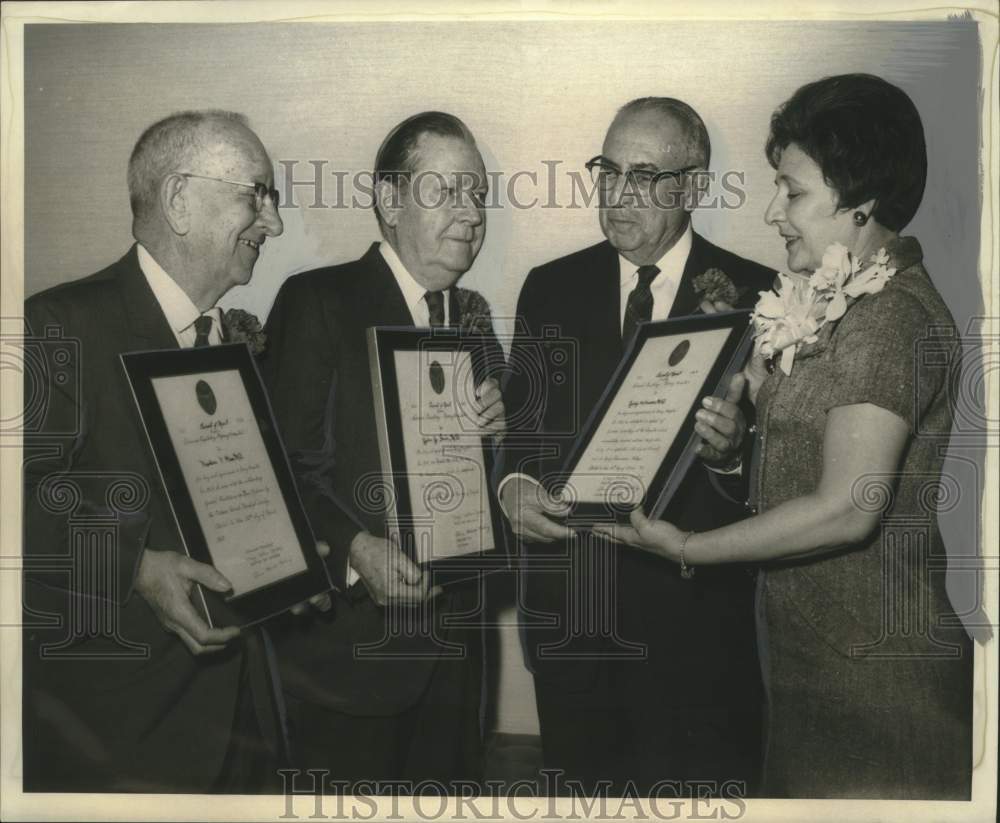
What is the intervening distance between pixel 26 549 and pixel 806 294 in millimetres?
1940

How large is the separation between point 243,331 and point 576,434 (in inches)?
32.1

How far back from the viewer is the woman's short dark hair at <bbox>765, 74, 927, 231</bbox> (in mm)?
2449

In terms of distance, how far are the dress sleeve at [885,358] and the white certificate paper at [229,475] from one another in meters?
1.29

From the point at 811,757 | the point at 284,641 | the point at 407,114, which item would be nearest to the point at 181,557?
the point at 284,641

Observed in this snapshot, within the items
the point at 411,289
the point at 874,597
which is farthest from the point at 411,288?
the point at 874,597

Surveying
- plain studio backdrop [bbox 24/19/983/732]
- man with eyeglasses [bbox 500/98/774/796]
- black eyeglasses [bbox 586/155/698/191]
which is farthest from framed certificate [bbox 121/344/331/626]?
black eyeglasses [bbox 586/155/698/191]

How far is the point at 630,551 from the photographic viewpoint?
8.29 feet

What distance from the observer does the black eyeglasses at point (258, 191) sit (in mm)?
2510

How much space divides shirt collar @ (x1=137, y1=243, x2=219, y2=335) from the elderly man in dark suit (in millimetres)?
187

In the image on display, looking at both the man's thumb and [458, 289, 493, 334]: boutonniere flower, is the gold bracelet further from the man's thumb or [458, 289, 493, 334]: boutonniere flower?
[458, 289, 493, 334]: boutonniere flower

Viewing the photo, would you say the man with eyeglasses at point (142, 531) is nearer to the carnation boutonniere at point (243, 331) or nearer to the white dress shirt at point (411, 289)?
the carnation boutonniere at point (243, 331)

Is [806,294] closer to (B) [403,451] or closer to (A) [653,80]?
(A) [653,80]

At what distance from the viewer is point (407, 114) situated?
2523 mm

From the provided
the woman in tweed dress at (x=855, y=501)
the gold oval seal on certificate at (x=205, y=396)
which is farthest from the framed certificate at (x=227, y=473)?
the woman in tweed dress at (x=855, y=501)
